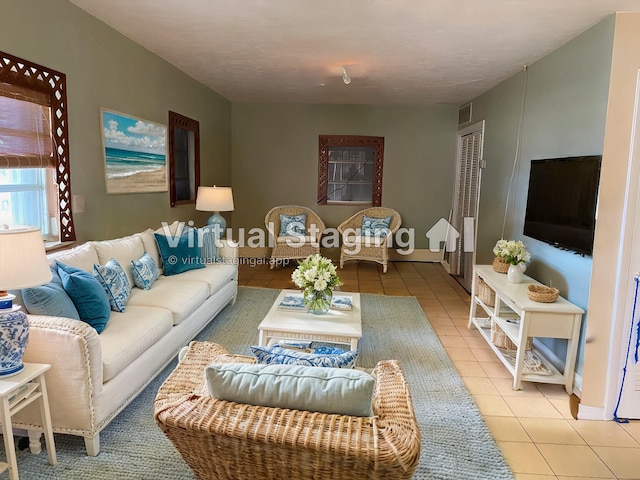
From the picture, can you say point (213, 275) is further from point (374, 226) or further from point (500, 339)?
point (374, 226)

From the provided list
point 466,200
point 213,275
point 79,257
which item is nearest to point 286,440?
point 79,257

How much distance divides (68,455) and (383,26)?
10.5 ft

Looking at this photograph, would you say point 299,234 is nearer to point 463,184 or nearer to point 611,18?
point 463,184

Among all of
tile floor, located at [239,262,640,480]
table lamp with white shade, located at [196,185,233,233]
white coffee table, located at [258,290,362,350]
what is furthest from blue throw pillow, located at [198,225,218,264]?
tile floor, located at [239,262,640,480]

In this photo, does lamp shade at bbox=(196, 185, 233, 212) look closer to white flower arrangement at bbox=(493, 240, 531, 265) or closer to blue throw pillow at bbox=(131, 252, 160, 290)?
blue throw pillow at bbox=(131, 252, 160, 290)

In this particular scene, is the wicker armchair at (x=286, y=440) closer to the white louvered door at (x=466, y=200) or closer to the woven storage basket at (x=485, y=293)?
the woven storage basket at (x=485, y=293)

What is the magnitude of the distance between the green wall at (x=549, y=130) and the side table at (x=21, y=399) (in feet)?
9.83

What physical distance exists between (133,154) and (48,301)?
1.96 meters

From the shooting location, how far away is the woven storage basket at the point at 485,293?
136 inches

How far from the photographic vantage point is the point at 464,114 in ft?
19.9

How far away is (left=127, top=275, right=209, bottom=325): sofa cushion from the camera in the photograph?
289 cm

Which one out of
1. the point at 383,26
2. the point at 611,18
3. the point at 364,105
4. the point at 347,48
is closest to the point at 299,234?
the point at 364,105

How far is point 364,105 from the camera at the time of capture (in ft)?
21.3

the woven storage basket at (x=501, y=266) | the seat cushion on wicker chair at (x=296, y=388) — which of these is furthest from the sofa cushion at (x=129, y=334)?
the woven storage basket at (x=501, y=266)
